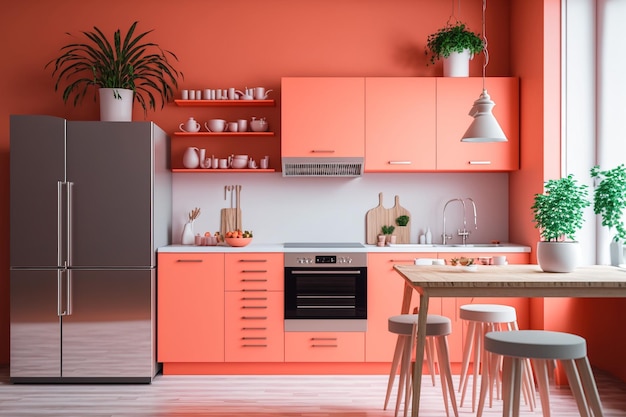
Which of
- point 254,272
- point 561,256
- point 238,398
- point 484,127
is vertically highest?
point 484,127

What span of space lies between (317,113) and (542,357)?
2.83 m

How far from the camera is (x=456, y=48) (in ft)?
16.6

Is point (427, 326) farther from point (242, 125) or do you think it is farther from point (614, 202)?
point (242, 125)

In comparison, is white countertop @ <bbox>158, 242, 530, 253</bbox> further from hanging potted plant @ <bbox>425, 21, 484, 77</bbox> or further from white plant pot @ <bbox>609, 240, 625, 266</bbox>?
hanging potted plant @ <bbox>425, 21, 484, 77</bbox>

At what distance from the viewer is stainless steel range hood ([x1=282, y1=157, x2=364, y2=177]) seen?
5.06 meters

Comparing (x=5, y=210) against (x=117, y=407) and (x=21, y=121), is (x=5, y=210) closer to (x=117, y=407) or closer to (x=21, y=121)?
(x=21, y=121)

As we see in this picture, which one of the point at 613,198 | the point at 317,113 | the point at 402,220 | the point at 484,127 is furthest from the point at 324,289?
the point at 613,198

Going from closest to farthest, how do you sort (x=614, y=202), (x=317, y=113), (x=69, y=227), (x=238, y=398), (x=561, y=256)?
1. (x=561, y=256)
2. (x=614, y=202)
3. (x=238, y=398)
4. (x=69, y=227)
5. (x=317, y=113)

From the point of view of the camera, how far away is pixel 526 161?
495cm

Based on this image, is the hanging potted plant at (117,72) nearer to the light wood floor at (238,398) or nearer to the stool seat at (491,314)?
the light wood floor at (238,398)

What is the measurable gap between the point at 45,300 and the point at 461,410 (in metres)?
2.96

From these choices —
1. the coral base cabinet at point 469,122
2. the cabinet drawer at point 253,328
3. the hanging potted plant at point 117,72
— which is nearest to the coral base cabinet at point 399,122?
the coral base cabinet at point 469,122

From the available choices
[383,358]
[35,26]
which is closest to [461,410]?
[383,358]

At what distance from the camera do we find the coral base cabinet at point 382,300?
15.7 feet
